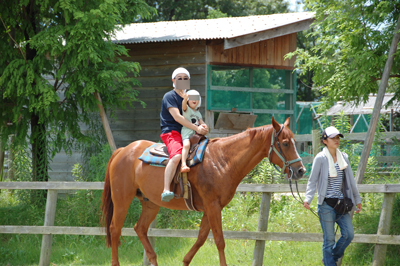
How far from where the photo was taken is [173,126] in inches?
207

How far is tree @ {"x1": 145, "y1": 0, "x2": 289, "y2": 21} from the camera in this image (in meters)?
27.6

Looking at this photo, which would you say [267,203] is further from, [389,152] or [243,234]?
[389,152]

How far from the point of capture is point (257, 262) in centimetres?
580

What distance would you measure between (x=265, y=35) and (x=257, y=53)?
1003mm

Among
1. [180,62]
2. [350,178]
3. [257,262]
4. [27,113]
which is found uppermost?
[180,62]

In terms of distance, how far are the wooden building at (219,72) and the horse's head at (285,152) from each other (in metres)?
6.52

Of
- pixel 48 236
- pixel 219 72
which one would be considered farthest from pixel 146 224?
pixel 219 72

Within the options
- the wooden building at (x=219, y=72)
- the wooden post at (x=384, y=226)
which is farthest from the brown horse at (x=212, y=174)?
the wooden building at (x=219, y=72)

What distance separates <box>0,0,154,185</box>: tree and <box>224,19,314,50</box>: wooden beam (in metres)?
2.25

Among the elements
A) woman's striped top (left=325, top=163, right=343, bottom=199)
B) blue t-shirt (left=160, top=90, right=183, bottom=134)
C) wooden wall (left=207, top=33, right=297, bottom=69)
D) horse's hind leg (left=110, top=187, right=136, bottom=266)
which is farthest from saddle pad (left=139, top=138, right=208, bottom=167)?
wooden wall (left=207, top=33, right=297, bottom=69)

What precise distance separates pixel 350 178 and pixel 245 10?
25.9m

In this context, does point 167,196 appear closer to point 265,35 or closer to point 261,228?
point 261,228

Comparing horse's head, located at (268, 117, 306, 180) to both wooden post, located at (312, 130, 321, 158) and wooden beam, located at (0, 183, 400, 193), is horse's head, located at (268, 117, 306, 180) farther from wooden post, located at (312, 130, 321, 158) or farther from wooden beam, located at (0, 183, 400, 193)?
wooden post, located at (312, 130, 321, 158)

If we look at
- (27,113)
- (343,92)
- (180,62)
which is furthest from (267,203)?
(180,62)
